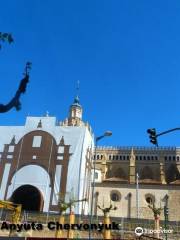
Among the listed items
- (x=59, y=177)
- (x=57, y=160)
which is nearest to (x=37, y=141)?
(x=57, y=160)

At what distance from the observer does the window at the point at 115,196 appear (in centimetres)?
5991

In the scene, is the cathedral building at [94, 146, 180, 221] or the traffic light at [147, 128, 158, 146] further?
the cathedral building at [94, 146, 180, 221]

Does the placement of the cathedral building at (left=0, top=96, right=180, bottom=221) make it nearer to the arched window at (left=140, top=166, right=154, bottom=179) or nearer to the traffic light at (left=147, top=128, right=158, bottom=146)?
the arched window at (left=140, top=166, right=154, bottom=179)

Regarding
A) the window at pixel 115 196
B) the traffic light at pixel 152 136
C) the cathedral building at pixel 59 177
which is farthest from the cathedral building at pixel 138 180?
the traffic light at pixel 152 136

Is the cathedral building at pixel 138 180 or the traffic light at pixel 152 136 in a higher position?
the cathedral building at pixel 138 180

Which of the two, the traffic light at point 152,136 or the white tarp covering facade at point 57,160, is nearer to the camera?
the traffic light at point 152,136

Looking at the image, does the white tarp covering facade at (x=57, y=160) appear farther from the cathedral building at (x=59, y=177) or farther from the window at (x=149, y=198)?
the window at (x=149, y=198)

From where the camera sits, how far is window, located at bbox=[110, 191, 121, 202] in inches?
2359

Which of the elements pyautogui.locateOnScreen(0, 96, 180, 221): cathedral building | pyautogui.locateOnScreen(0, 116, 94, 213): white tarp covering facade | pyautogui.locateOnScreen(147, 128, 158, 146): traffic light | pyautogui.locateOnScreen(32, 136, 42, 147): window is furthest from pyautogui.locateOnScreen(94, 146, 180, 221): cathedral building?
pyautogui.locateOnScreen(147, 128, 158, 146): traffic light

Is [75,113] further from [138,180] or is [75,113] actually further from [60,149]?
[60,149]

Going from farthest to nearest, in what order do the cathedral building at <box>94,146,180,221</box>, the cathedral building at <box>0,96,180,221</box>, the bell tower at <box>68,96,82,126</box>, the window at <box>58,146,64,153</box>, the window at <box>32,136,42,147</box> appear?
the bell tower at <box>68,96,82,126</box>
the cathedral building at <box>94,146,180,221</box>
the window at <box>32,136,42,147</box>
the window at <box>58,146,64,153</box>
the cathedral building at <box>0,96,180,221</box>

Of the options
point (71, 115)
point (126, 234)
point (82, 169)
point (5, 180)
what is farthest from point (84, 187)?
point (71, 115)

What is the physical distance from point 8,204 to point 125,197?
2901 cm

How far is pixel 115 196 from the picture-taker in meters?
60.4
